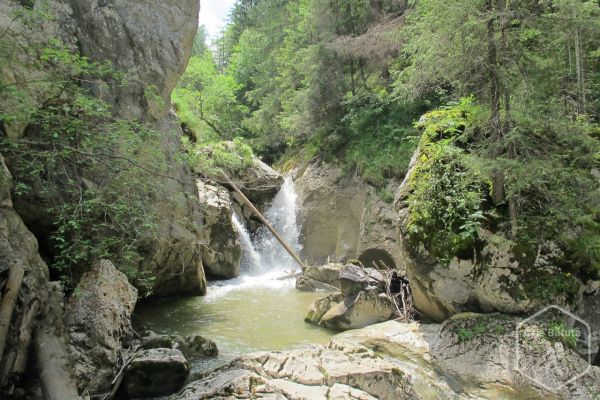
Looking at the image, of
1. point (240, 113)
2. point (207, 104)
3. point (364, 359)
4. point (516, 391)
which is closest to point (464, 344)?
point (516, 391)

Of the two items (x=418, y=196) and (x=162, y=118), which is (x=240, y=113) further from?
(x=418, y=196)

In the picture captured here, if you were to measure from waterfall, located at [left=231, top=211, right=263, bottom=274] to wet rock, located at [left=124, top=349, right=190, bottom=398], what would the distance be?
371 inches

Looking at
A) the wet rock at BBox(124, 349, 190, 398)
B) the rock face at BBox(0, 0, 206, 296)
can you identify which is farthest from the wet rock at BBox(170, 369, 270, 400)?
the rock face at BBox(0, 0, 206, 296)

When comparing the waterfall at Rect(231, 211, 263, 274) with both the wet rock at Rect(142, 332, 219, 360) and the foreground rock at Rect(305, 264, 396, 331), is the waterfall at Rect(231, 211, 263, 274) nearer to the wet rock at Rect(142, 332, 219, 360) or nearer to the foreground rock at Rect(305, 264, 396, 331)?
the foreground rock at Rect(305, 264, 396, 331)

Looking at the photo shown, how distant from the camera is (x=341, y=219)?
51.8 ft

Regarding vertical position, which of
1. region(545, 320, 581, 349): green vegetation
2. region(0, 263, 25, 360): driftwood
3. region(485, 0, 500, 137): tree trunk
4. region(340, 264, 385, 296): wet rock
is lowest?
region(545, 320, 581, 349): green vegetation

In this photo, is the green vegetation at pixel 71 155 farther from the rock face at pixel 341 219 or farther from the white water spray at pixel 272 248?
the rock face at pixel 341 219

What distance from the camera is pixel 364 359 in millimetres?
6016

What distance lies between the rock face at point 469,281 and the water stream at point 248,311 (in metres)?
2.19

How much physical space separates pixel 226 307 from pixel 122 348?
4.63 meters

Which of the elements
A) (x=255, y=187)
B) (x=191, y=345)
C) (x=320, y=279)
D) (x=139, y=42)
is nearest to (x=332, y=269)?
(x=320, y=279)

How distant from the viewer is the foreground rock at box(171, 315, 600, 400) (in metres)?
5.31

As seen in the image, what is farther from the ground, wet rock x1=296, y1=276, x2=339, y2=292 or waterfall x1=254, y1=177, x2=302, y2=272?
waterfall x1=254, y1=177, x2=302, y2=272

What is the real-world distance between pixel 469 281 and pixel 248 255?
376 inches
